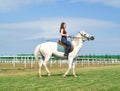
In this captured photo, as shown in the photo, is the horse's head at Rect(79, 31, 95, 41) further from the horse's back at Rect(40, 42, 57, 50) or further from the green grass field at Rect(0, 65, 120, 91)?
the green grass field at Rect(0, 65, 120, 91)

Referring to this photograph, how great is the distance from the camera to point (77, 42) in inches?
801

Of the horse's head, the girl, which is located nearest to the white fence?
the horse's head

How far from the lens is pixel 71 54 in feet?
65.5

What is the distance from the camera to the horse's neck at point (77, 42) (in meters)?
20.2

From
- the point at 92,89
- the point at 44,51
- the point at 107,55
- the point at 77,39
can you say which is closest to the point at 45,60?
the point at 44,51

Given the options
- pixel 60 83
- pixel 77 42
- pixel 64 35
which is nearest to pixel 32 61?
pixel 77 42

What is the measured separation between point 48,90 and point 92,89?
1336mm

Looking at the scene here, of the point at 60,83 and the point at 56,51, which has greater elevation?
the point at 56,51

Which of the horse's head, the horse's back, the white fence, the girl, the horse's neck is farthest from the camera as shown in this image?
the white fence

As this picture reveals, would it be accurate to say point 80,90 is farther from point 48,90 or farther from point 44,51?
point 44,51

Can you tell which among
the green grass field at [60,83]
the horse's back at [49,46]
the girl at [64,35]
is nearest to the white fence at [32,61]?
the horse's back at [49,46]

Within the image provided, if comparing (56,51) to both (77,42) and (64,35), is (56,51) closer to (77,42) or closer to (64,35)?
(64,35)

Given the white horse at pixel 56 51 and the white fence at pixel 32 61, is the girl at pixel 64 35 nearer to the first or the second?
the white horse at pixel 56 51

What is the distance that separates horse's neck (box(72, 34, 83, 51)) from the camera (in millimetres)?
20203
